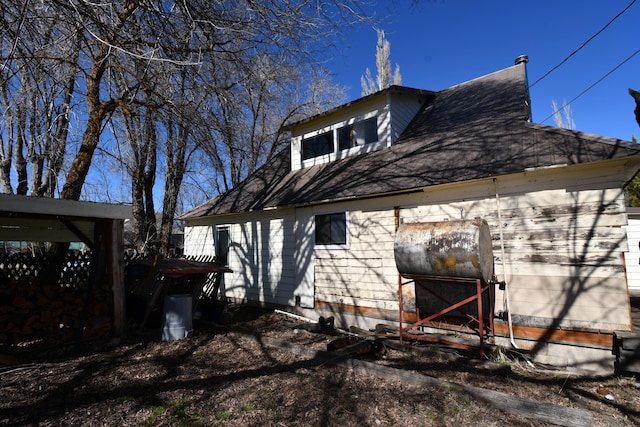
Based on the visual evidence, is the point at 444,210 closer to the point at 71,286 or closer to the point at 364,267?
the point at 364,267

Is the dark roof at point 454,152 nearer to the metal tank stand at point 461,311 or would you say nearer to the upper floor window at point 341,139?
the upper floor window at point 341,139

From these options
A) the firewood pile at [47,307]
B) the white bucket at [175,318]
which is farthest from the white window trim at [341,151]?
the firewood pile at [47,307]

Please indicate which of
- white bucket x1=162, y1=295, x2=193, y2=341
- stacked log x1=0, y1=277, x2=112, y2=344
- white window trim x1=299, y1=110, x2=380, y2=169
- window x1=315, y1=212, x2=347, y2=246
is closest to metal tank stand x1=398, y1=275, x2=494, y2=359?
window x1=315, y1=212, x2=347, y2=246

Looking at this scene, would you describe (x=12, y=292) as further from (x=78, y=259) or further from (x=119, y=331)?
(x=119, y=331)

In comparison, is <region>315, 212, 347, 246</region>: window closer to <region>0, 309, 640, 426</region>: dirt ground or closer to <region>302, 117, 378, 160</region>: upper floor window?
<region>302, 117, 378, 160</region>: upper floor window

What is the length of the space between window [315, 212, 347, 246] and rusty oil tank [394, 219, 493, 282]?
243 cm

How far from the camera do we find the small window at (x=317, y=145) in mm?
11464

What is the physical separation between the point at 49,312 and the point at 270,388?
183 inches

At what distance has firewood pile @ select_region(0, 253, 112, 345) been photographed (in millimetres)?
6223

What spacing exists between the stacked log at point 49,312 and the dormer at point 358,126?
281 inches

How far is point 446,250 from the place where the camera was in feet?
20.2

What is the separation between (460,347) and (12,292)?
306 inches

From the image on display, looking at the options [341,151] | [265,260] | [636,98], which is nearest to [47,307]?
[265,260]

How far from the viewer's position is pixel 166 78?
761 centimetres
